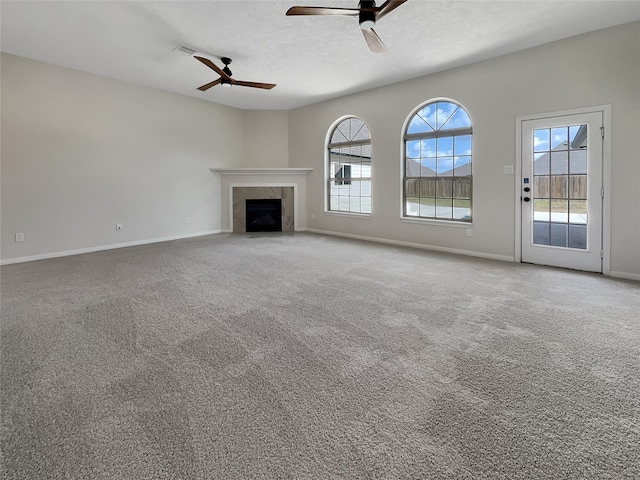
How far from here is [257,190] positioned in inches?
297

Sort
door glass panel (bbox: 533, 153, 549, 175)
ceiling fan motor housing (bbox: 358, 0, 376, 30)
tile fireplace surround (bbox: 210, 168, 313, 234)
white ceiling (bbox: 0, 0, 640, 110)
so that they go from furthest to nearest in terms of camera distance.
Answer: tile fireplace surround (bbox: 210, 168, 313, 234), door glass panel (bbox: 533, 153, 549, 175), white ceiling (bbox: 0, 0, 640, 110), ceiling fan motor housing (bbox: 358, 0, 376, 30)

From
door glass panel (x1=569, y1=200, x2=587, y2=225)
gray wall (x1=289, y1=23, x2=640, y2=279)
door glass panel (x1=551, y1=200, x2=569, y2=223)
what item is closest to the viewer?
gray wall (x1=289, y1=23, x2=640, y2=279)

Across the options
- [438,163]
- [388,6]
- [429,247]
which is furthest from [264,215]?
[388,6]

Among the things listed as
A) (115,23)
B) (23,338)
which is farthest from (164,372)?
(115,23)

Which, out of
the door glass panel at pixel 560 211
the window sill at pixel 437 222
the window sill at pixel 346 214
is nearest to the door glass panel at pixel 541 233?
the door glass panel at pixel 560 211

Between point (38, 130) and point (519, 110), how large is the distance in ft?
22.5

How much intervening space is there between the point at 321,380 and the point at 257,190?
20.5ft

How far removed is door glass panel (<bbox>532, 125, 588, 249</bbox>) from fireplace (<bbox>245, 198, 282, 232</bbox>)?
512 centimetres

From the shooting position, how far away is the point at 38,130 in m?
4.72

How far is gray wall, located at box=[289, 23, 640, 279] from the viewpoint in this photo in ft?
12.3

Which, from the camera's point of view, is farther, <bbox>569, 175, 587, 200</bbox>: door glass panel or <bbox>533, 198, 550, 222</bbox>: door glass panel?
<bbox>533, 198, 550, 222</bbox>: door glass panel

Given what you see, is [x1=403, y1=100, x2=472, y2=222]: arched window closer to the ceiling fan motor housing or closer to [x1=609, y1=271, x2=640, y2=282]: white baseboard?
[x1=609, y1=271, x2=640, y2=282]: white baseboard

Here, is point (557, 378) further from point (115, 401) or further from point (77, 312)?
point (77, 312)

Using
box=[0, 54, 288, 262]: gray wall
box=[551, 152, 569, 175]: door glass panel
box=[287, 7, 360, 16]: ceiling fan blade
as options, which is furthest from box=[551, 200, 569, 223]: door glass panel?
box=[0, 54, 288, 262]: gray wall
